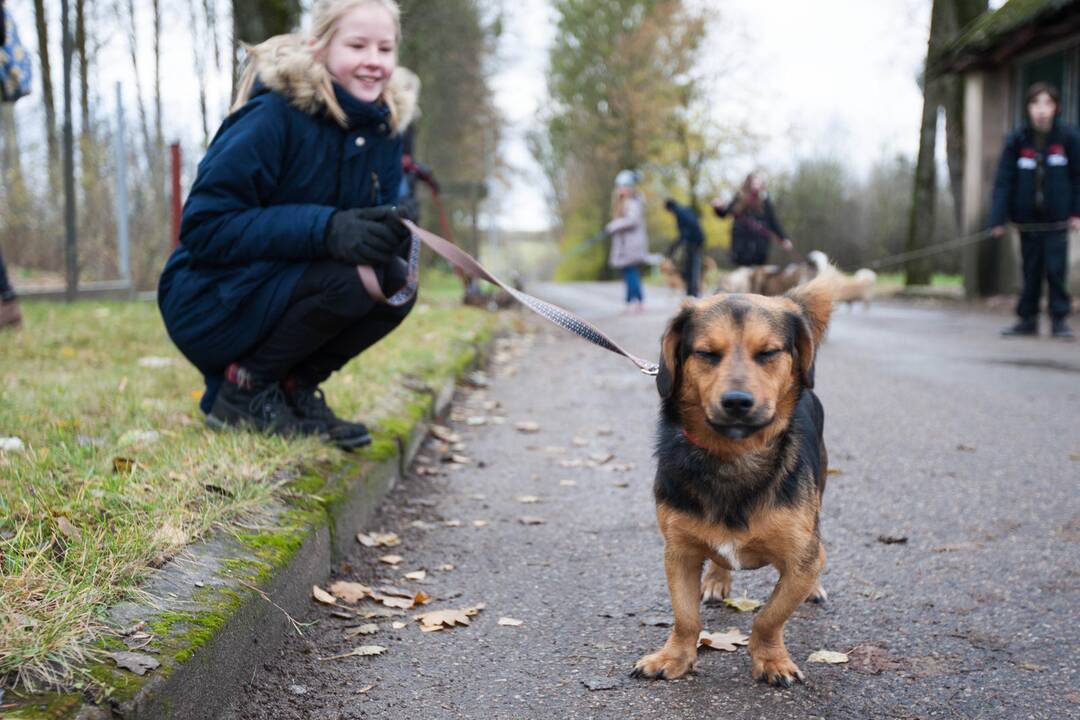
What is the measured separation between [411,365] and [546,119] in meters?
38.3

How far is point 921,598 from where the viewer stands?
3.42m

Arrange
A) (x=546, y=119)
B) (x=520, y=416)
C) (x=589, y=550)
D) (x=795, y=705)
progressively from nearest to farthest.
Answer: (x=795, y=705) < (x=589, y=550) < (x=520, y=416) < (x=546, y=119)

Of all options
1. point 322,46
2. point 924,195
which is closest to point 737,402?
point 322,46

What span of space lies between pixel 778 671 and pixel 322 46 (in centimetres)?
311

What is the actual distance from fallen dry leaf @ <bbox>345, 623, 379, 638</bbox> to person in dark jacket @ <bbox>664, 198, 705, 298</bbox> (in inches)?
482

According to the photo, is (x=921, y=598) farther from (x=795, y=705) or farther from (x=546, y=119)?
(x=546, y=119)

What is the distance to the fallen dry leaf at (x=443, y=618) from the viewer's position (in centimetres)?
331

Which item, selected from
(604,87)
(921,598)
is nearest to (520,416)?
(921,598)

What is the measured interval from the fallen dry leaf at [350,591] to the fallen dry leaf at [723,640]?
1184 millimetres

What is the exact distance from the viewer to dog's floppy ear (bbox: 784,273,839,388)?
3.08m

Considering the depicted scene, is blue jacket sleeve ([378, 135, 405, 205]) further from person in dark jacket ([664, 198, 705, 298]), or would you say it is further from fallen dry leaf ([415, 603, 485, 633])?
person in dark jacket ([664, 198, 705, 298])

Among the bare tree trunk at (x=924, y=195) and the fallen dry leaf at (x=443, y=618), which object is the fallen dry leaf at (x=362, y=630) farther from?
the bare tree trunk at (x=924, y=195)

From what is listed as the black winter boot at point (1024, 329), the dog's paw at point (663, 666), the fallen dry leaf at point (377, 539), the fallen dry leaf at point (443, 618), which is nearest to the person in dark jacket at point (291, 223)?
the fallen dry leaf at point (377, 539)

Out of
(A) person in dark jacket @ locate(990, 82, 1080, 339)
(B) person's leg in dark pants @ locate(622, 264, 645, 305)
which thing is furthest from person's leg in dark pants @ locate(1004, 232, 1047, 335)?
(B) person's leg in dark pants @ locate(622, 264, 645, 305)
